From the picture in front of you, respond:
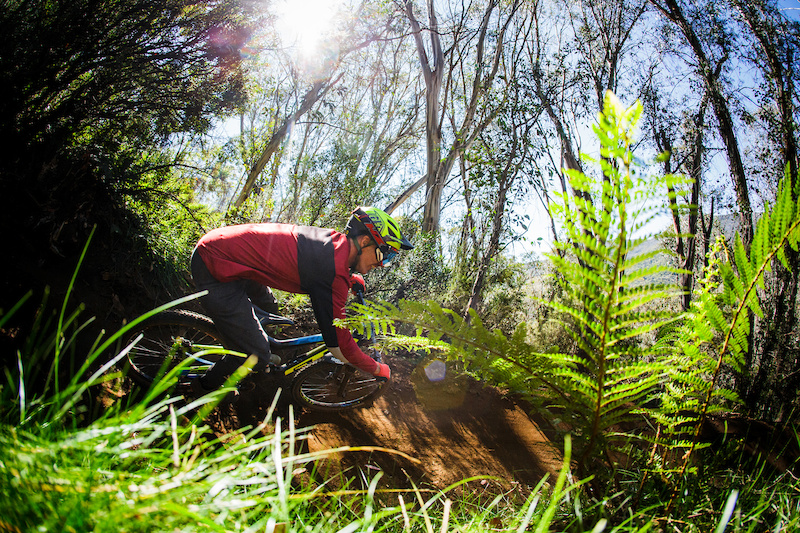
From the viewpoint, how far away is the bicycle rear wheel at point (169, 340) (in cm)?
297

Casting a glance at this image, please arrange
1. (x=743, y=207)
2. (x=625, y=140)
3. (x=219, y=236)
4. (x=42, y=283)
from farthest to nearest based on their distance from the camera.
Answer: (x=743, y=207)
(x=42, y=283)
(x=219, y=236)
(x=625, y=140)

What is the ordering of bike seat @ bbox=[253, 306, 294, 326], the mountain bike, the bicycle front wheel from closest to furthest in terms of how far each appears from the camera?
the mountain bike
bike seat @ bbox=[253, 306, 294, 326]
the bicycle front wheel

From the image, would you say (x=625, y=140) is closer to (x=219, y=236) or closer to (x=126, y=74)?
(x=219, y=236)

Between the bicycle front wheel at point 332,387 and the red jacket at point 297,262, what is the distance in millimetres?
772

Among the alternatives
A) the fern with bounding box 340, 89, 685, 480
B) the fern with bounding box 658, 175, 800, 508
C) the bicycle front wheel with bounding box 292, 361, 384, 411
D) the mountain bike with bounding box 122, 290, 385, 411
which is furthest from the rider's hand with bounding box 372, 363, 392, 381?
the fern with bounding box 658, 175, 800, 508

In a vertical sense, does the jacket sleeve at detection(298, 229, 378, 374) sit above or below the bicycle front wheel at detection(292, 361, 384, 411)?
above

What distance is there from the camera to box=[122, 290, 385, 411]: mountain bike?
10.0 ft

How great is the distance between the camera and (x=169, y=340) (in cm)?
346

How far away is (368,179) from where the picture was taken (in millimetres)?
9094

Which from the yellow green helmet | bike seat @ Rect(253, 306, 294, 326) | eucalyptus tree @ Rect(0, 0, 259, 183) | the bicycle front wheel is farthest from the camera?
eucalyptus tree @ Rect(0, 0, 259, 183)

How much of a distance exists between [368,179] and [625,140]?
846 cm

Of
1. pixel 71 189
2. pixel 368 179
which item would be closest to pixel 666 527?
pixel 71 189

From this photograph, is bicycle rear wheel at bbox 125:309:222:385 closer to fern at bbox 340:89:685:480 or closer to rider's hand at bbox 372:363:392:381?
rider's hand at bbox 372:363:392:381

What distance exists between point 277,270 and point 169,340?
1524mm
